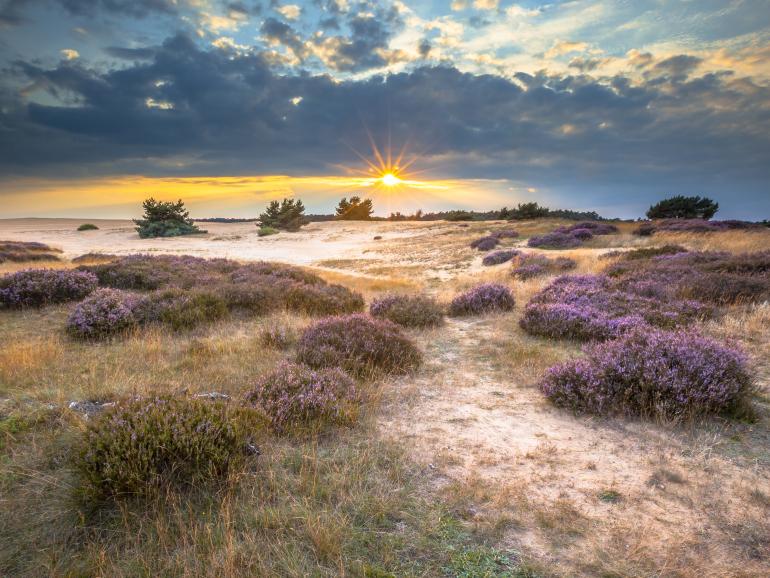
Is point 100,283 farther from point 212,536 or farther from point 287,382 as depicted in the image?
point 212,536

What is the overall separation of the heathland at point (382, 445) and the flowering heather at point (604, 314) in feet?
0.16

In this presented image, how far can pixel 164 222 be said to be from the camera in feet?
157

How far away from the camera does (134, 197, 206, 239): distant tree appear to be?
4662 centimetres

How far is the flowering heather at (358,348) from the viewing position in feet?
19.8

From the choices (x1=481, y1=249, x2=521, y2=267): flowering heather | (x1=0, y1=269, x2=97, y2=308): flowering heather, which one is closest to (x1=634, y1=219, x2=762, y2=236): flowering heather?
(x1=481, y1=249, x2=521, y2=267): flowering heather

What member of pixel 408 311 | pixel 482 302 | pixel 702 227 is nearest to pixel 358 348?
pixel 408 311

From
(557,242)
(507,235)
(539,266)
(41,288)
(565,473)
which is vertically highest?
(507,235)

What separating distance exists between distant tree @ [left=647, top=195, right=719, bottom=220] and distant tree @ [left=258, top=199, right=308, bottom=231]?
4282cm

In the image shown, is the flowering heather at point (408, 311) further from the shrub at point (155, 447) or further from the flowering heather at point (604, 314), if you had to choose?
the shrub at point (155, 447)

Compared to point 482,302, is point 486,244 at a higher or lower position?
higher

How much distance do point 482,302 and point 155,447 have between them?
28.8ft

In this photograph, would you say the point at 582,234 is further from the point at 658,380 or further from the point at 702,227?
the point at 658,380

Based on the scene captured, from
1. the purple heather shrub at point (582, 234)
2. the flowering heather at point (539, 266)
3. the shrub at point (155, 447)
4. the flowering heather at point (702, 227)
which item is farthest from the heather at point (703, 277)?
the purple heather shrub at point (582, 234)

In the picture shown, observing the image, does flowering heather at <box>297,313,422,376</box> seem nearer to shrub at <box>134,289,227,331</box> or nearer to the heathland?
the heathland
